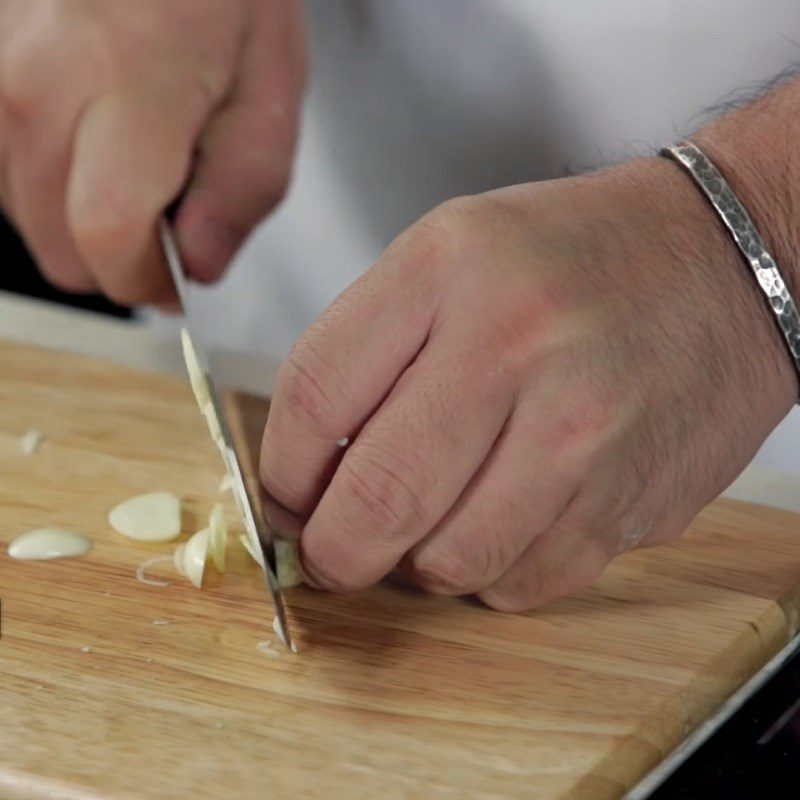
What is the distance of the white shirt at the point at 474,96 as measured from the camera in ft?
3.56

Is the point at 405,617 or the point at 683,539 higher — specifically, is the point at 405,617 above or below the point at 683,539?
below

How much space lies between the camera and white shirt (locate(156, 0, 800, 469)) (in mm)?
1084

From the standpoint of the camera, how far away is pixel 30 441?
104cm

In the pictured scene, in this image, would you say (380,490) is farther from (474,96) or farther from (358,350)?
(474,96)

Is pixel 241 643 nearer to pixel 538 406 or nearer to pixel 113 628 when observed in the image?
pixel 113 628

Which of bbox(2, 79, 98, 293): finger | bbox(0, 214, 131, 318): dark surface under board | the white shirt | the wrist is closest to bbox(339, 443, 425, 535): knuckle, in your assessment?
the wrist

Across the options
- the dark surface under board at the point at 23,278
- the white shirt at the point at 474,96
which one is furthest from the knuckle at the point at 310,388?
the dark surface under board at the point at 23,278

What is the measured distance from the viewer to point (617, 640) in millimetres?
807

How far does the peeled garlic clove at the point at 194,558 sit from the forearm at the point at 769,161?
0.44m

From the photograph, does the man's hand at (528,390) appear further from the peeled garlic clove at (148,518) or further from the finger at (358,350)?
the peeled garlic clove at (148,518)

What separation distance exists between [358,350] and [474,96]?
21.1 inches

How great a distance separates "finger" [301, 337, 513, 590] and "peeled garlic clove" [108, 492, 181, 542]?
0.20 m

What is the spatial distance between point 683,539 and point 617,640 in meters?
0.15

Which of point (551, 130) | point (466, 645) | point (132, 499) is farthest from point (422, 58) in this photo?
point (466, 645)
